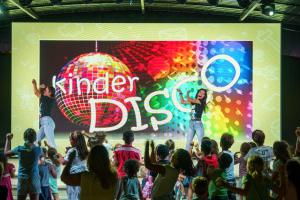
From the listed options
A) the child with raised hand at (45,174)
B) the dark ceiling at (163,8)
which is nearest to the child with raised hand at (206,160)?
the child with raised hand at (45,174)

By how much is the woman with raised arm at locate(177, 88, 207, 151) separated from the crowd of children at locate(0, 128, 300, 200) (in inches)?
206

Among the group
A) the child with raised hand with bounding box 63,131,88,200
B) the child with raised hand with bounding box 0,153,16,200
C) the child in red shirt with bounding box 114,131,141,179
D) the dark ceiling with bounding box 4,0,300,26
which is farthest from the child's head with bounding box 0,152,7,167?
the dark ceiling with bounding box 4,0,300,26

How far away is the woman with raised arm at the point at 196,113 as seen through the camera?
13.2 metres

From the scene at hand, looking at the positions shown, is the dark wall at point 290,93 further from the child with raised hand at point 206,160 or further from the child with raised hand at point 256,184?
the child with raised hand at point 256,184

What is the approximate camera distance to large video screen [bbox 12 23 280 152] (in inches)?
534

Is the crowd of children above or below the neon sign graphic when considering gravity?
below

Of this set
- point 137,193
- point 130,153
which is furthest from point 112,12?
point 137,193

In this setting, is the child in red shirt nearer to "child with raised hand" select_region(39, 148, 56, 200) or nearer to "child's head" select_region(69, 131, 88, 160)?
"child's head" select_region(69, 131, 88, 160)

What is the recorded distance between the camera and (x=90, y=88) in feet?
44.9

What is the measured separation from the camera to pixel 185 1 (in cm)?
1466

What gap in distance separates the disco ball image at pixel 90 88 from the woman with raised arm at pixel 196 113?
4.60 ft

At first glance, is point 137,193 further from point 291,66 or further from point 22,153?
point 291,66

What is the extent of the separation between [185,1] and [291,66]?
3.91 meters

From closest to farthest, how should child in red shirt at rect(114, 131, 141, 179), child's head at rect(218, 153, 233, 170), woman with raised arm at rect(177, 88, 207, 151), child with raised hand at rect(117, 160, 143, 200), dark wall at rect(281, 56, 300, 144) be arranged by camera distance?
1. child's head at rect(218, 153, 233, 170)
2. child with raised hand at rect(117, 160, 143, 200)
3. child in red shirt at rect(114, 131, 141, 179)
4. woman with raised arm at rect(177, 88, 207, 151)
5. dark wall at rect(281, 56, 300, 144)
